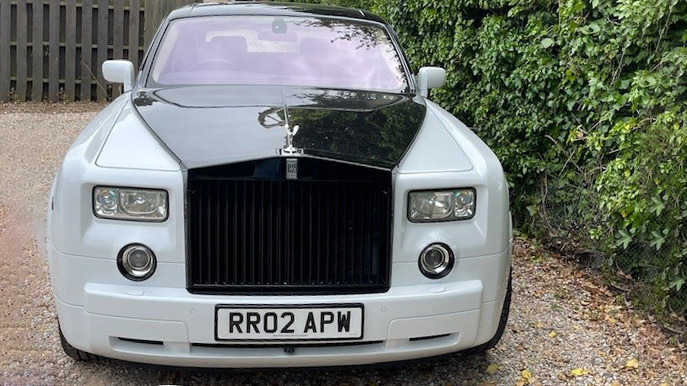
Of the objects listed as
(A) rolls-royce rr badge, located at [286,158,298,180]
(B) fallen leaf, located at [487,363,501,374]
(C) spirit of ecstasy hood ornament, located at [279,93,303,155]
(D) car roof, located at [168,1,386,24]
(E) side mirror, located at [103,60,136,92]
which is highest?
(D) car roof, located at [168,1,386,24]

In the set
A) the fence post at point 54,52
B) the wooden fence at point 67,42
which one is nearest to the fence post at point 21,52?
the wooden fence at point 67,42

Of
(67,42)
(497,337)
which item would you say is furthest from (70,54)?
(497,337)

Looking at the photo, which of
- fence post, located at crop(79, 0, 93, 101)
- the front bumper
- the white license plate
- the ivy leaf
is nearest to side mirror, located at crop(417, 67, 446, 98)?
the ivy leaf

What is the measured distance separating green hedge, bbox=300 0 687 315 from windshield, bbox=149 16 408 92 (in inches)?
46.9

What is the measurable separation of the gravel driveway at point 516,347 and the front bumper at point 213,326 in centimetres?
26

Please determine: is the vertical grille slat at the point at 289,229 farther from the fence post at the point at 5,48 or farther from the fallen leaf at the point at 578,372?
the fence post at the point at 5,48

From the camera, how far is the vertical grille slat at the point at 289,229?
3453 millimetres

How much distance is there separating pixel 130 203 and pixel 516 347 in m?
2.34

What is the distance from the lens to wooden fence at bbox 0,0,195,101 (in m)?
11.8

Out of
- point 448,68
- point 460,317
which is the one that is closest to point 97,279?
point 460,317

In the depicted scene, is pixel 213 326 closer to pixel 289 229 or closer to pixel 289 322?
pixel 289 322

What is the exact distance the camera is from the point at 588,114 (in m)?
5.55

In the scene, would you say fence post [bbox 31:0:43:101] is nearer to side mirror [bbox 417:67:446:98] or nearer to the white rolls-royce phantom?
side mirror [bbox 417:67:446:98]

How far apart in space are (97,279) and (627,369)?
2.75 metres
